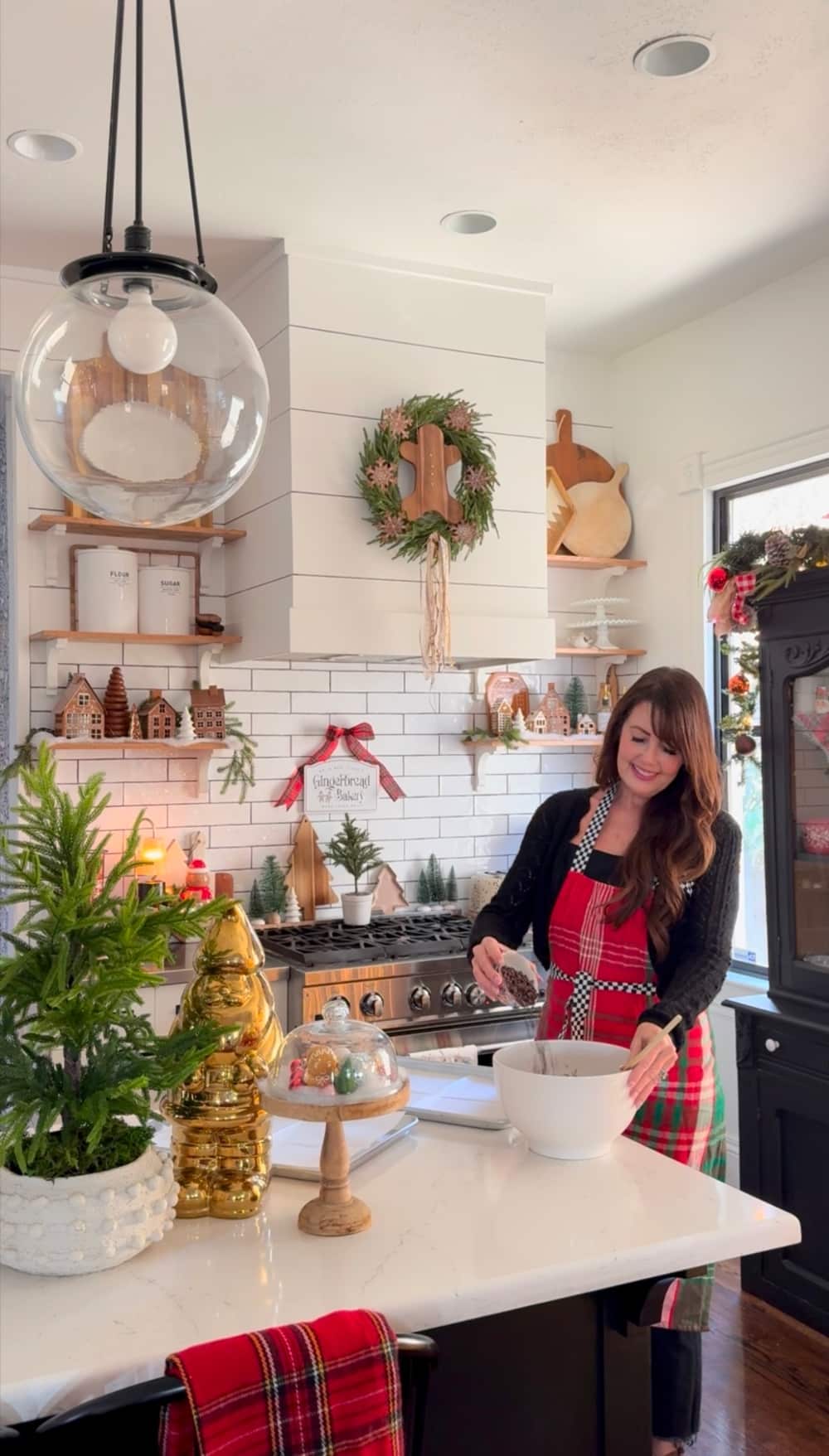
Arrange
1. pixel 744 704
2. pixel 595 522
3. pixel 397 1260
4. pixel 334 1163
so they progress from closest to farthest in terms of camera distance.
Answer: pixel 397 1260 < pixel 334 1163 < pixel 744 704 < pixel 595 522

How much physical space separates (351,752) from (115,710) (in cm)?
85

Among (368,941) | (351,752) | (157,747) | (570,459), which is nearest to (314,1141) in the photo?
(368,941)

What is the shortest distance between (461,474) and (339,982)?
1.60 metres

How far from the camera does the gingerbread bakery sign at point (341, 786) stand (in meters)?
4.09

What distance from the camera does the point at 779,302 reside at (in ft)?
12.6

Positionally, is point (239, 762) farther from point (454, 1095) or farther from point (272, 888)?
point (454, 1095)

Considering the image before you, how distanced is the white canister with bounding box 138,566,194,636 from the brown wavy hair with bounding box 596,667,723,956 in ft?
5.99

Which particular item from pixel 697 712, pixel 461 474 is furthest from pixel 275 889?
pixel 697 712

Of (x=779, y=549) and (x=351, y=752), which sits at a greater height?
(x=779, y=549)

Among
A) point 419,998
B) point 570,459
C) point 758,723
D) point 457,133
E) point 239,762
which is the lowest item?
point 419,998

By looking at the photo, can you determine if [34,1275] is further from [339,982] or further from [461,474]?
[461,474]

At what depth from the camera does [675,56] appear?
2.59 metres

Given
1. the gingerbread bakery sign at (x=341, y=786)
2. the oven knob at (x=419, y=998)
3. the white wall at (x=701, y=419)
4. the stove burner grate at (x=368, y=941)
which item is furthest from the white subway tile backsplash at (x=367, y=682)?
the oven knob at (x=419, y=998)

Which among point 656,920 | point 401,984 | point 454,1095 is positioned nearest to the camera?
point 454,1095
